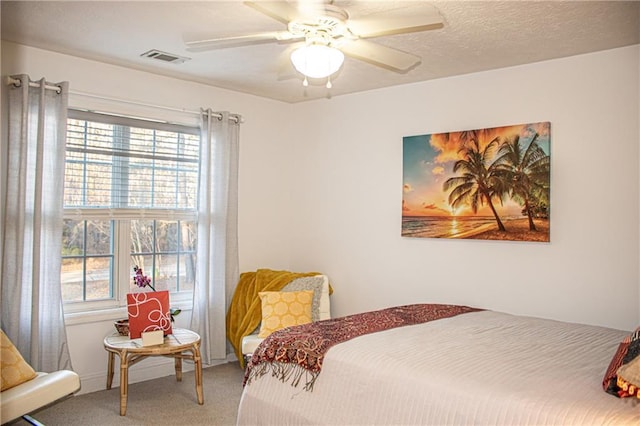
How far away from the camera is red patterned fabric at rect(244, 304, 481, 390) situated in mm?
2760

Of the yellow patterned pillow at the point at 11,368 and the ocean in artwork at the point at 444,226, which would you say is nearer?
the yellow patterned pillow at the point at 11,368

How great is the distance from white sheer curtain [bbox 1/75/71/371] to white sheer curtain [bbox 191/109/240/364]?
3.67ft

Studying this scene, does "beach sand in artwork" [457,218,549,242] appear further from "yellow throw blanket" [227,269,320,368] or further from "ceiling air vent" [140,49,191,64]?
"ceiling air vent" [140,49,191,64]

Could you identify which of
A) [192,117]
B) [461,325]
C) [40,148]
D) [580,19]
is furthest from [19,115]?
[580,19]

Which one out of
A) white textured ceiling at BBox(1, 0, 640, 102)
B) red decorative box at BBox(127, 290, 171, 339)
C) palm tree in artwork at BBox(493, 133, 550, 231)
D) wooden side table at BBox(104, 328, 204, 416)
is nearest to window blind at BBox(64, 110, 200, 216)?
white textured ceiling at BBox(1, 0, 640, 102)

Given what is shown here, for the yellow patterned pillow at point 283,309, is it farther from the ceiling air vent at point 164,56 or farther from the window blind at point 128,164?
the ceiling air vent at point 164,56

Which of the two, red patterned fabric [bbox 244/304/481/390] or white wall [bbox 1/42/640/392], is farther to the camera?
white wall [bbox 1/42/640/392]

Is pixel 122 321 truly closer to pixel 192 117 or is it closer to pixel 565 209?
pixel 192 117

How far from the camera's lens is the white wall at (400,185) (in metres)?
3.58

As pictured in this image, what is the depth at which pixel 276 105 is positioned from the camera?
5.38 metres

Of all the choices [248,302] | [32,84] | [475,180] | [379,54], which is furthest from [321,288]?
[32,84]

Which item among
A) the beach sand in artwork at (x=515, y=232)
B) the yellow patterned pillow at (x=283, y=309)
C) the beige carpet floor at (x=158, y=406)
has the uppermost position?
the beach sand in artwork at (x=515, y=232)

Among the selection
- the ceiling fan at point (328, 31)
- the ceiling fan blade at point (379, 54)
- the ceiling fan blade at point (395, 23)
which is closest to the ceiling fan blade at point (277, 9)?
the ceiling fan at point (328, 31)

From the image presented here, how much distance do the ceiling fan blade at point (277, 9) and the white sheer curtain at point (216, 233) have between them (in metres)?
2.33
